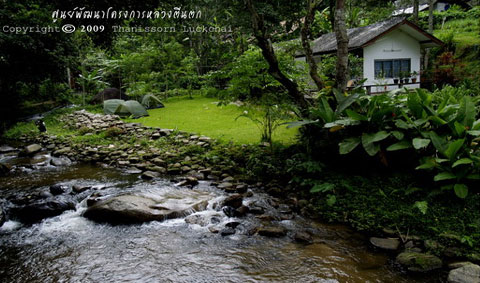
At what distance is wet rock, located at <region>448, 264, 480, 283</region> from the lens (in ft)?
12.0

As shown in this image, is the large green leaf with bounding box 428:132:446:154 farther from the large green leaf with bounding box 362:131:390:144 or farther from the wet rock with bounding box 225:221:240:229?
the wet rock with bounding box 225:221:240:229

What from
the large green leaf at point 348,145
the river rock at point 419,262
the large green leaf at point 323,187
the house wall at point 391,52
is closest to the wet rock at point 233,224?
the large green leaf at point 323,187

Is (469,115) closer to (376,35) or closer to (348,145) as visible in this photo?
(348,145)

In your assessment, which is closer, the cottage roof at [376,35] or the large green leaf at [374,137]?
the large green leaf at [374,137]

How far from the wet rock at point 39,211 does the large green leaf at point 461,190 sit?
6654mm

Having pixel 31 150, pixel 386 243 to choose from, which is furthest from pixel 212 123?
pixel 386 243

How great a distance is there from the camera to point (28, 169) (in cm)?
907

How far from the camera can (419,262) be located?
160 inches

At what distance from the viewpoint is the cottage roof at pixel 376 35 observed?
18.3m

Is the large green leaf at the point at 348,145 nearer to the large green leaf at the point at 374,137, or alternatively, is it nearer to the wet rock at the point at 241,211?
the large green leaf at the point at 374,137

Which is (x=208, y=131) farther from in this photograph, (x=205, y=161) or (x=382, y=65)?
(x=382, y=65)

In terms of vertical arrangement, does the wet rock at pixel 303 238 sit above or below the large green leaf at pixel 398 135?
below

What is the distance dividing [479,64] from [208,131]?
18516mm

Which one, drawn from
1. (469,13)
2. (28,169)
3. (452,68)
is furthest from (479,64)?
(28,169)
